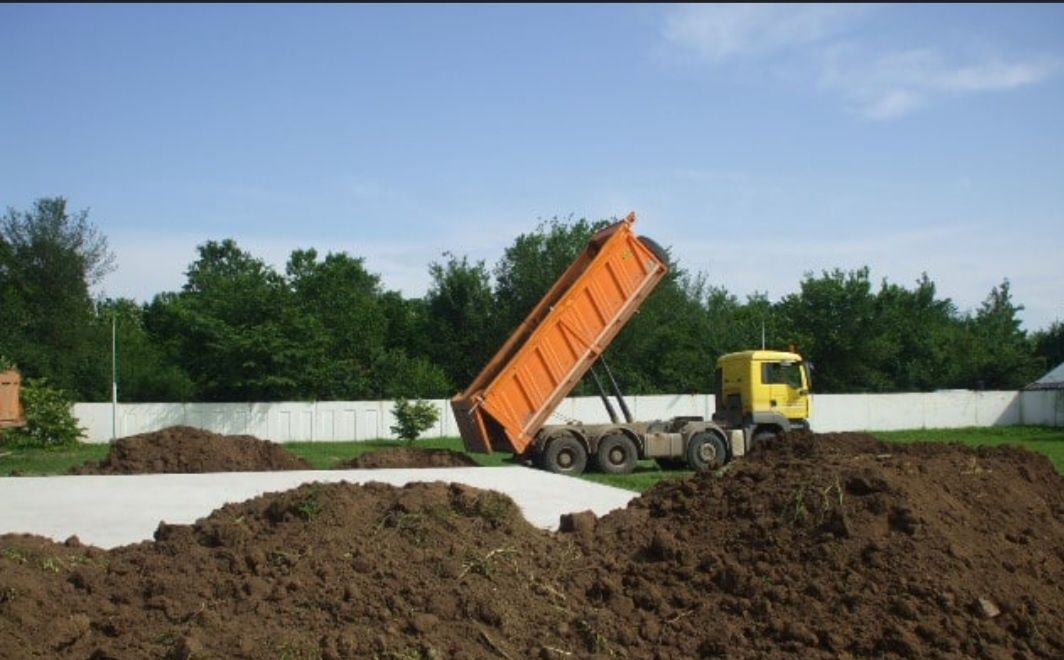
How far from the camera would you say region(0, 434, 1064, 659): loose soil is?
6594 millimetres

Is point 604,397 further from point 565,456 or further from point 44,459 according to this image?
point 44,459

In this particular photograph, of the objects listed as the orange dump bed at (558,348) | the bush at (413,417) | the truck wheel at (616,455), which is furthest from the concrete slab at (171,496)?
the bush at (413,417)

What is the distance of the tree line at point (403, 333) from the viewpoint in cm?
3912

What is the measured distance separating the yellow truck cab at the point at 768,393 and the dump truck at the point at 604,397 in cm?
2

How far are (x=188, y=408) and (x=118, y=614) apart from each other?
29284 millimetres

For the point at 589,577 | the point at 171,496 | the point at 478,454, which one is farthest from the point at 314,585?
the point at 478,454

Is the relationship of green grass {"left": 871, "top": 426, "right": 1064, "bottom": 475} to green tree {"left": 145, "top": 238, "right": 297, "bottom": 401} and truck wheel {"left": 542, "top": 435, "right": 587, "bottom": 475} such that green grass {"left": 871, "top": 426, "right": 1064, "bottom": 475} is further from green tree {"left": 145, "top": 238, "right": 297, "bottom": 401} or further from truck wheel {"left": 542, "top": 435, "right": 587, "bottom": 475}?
green tree {"left": 145, "top": 238, "right": 297, "bottom": 401}

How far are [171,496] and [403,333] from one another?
3617cm

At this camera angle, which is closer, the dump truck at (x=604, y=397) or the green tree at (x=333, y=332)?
the dump truck at (x=604, y=397)

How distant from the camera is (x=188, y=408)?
3509cm

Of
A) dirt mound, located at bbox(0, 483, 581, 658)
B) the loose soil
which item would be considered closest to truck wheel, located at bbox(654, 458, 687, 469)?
the loose soil

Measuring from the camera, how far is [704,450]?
69.3 ft

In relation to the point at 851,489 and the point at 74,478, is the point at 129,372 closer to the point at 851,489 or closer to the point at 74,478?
the point at 74,478

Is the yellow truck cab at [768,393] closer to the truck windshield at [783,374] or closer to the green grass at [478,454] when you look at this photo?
the truck windshield at [783,374]
